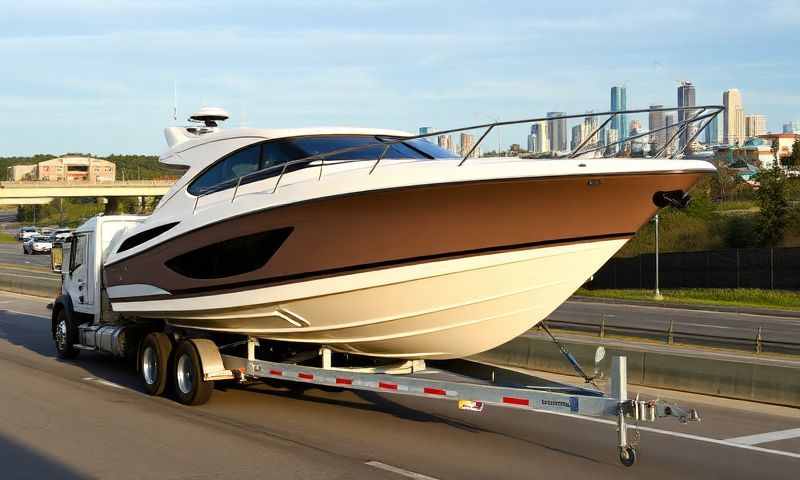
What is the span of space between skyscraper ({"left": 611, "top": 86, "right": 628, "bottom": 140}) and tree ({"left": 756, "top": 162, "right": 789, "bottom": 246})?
4306 centimetres

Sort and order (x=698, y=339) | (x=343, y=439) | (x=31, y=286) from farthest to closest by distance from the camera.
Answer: (x=31, y=286)
(x=698, y=339)
(x=343, y=439)

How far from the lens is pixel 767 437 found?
9688 mm

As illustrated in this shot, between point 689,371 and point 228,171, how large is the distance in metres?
6.93

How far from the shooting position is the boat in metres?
8.63

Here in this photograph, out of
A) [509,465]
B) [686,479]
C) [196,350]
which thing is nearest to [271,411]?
[196,350]

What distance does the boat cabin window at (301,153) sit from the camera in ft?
34.4

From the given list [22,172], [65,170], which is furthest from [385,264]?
[22,172]

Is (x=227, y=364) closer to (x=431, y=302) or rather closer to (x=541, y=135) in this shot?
(x=431, y=302)

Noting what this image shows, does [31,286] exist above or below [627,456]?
above

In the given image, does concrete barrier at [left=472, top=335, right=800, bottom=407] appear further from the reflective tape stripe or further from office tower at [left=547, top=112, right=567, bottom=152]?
office tower at [left=547, top=112, right=567, bottom=152]

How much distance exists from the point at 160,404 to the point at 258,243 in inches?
121

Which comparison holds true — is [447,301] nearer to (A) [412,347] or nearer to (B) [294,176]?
(A) [412,347]

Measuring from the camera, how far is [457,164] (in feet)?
28.9

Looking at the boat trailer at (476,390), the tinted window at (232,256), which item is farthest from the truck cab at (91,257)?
the boat trailer at (476,390)
